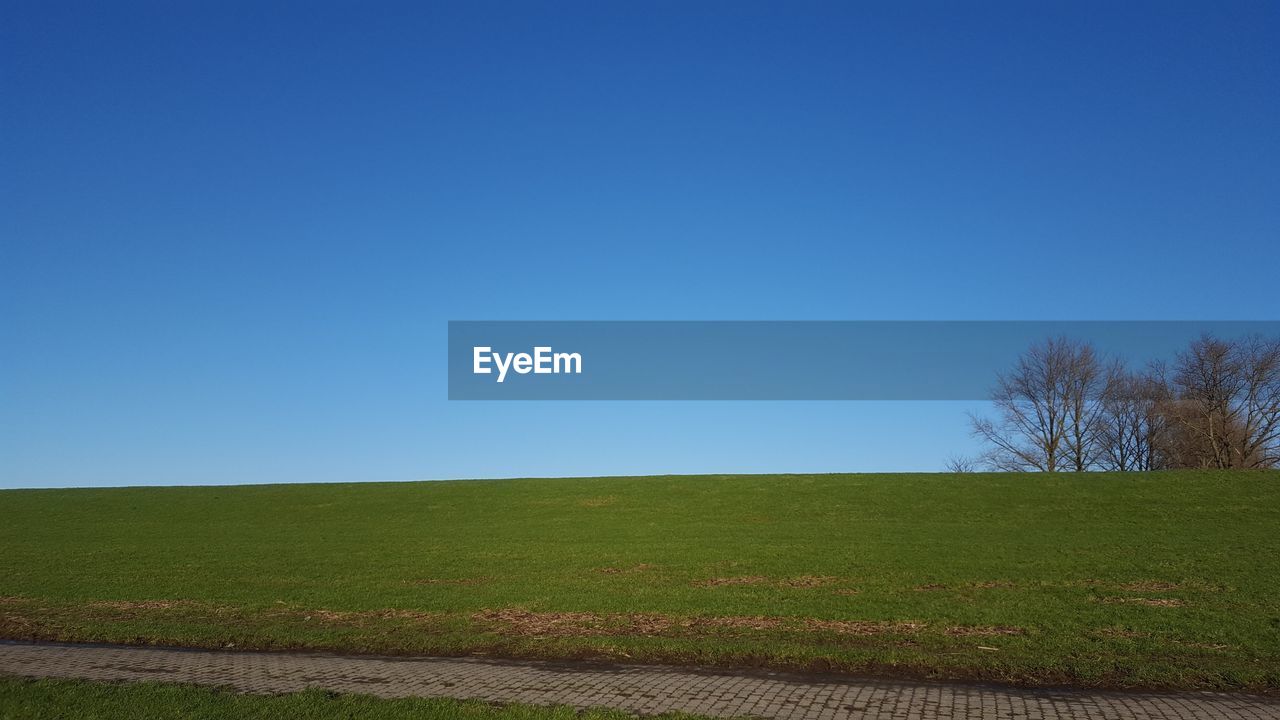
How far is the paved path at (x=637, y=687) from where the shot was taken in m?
10.5

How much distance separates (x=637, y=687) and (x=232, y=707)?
193 inches

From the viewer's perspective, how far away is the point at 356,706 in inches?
413

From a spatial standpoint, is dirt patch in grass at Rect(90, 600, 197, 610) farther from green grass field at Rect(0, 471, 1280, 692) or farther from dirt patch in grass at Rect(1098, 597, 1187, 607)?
dirt patch in grass at Rect(1098, 597, 1187, 607)

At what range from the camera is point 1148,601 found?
18.5 m

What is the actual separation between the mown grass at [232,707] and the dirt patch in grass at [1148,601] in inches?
494

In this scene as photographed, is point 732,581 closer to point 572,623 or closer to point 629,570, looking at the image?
point 629,570

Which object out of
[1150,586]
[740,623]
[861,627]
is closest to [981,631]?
[861,627]

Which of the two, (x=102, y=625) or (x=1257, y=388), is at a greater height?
(x=1257, y=388)

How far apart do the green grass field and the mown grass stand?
4228 mm

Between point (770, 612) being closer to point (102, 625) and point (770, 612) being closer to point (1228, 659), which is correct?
point (1228, 659)

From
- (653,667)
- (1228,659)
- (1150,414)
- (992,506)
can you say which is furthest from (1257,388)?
(653,667)

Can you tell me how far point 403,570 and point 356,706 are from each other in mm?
15853

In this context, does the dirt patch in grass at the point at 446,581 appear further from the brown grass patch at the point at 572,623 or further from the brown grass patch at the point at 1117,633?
the brown grass patch at the point at 1117,633

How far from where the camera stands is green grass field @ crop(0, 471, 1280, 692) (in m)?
14.8
